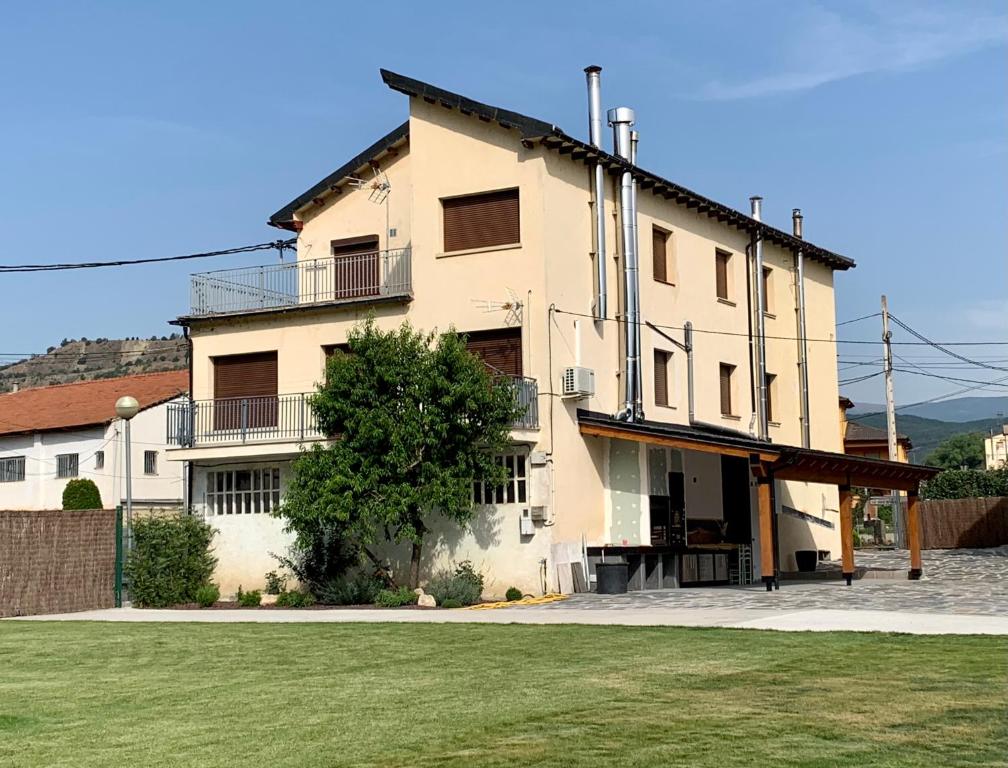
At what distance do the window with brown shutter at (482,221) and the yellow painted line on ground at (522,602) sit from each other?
24.2 feet

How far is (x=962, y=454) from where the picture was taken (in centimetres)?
14600

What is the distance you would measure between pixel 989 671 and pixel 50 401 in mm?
47188

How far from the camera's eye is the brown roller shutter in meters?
27.4

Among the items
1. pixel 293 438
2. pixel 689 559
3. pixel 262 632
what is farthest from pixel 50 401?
pixel 262 632

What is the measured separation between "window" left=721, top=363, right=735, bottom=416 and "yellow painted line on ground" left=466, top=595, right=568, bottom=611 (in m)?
10.2

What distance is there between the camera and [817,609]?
65.3 feet

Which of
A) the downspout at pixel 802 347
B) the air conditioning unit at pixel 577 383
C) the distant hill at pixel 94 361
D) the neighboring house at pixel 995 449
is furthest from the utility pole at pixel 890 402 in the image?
the neighboring house at pixel 995 449

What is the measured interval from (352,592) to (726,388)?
12927 mm

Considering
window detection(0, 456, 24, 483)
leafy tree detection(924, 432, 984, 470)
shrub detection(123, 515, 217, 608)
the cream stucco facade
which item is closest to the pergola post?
the cream stucco facade

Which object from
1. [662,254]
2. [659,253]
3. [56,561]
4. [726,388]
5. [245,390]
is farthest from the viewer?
Answer: [726,388]

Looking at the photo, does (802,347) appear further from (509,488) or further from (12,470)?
(12,470)

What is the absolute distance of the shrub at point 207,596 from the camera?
1059 inches

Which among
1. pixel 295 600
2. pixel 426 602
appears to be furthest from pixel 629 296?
pixel 295 600

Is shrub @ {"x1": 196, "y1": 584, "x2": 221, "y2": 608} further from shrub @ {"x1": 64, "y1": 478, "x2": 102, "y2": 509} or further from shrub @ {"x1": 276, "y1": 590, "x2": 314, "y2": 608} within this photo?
shrub @ {"x1": 64, "y1": 478, "x2": 102, "y2": 509}
